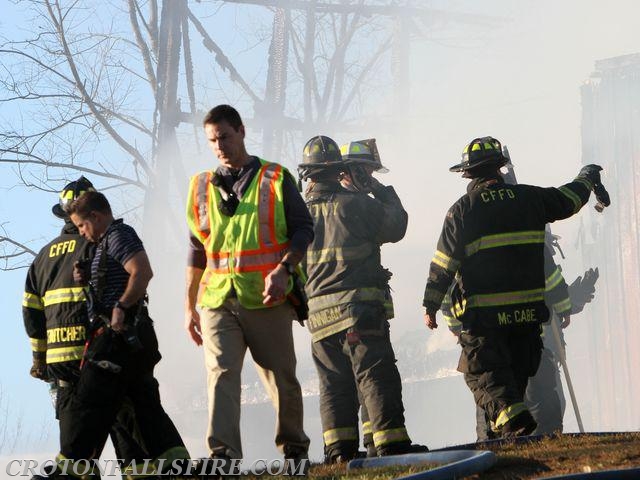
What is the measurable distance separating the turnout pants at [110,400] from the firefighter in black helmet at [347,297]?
1.80 m

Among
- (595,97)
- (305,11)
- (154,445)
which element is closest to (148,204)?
(305,11)

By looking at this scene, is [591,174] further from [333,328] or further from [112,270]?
[112,270]

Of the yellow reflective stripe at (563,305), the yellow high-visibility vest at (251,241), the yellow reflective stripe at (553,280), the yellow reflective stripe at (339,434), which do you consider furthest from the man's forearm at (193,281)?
the yellow reflective stripe at (563,305)

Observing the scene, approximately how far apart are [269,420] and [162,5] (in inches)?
231

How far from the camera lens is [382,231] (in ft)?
26.0

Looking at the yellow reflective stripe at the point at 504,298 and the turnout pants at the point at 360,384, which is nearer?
the yellow reflective stripe at the point at 504,298

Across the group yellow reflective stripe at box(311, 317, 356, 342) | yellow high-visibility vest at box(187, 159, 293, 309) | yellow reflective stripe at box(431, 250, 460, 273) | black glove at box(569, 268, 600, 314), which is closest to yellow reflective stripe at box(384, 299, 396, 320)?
yellow reflective stripe at box(311, 317, 356, 342)

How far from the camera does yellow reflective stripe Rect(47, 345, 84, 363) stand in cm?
627

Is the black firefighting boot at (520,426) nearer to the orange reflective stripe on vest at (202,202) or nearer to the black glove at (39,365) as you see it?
the orange reflective stripe on vest at (202,202)

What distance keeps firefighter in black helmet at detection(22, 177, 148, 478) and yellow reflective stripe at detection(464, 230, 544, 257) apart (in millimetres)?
2221

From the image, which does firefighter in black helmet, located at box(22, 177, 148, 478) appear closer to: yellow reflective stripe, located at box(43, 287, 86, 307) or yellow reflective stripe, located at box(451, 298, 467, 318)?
yellow reflective stripe, located at box(43, 287, 86, 307)

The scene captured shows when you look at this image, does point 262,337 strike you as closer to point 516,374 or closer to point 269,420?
A: point 516,374

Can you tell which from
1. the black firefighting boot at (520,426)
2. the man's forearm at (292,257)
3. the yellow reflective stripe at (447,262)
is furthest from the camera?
the yellow reflective stripe at (447,262)

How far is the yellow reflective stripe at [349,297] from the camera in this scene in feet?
26.0
